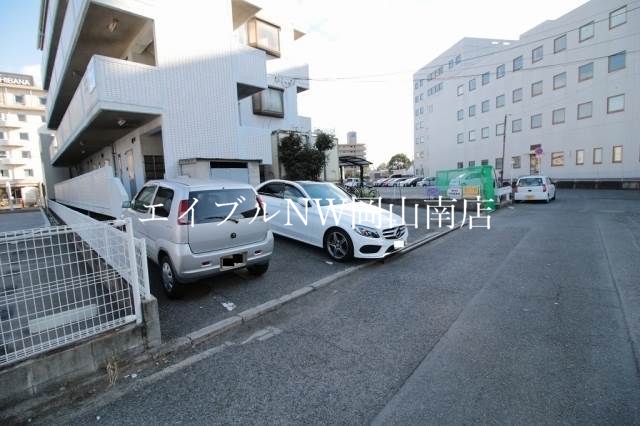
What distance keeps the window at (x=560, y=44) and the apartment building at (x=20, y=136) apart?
5583 cm

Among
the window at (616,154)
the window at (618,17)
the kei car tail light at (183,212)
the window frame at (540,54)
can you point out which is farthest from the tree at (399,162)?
the kei car tail light at (183,212)

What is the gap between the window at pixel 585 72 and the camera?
81.7 ft

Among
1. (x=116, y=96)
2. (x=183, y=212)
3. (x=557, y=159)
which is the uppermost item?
(x=116, y=96)

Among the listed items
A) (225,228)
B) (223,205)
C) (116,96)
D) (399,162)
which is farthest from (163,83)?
(399,162)

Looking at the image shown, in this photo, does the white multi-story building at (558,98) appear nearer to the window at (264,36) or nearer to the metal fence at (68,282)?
the window at (264,36)

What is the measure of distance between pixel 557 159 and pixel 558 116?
3801 mm

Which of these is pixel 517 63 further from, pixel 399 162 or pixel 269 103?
pixel 399 162

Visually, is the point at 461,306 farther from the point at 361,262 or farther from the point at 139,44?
the point at 139,44

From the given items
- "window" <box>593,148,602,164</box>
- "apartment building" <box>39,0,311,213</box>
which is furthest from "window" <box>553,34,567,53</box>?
"apartment building" <box>39,0,311,213</box>

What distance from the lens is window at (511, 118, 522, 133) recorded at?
31172 millimetres

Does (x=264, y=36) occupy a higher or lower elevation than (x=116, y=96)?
higher

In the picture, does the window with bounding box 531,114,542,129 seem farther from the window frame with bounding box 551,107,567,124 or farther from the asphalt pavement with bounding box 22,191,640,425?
the asphalt pavement with bounding box 22,191,640,425

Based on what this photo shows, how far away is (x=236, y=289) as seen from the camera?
186 inches

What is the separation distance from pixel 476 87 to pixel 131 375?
142ft
